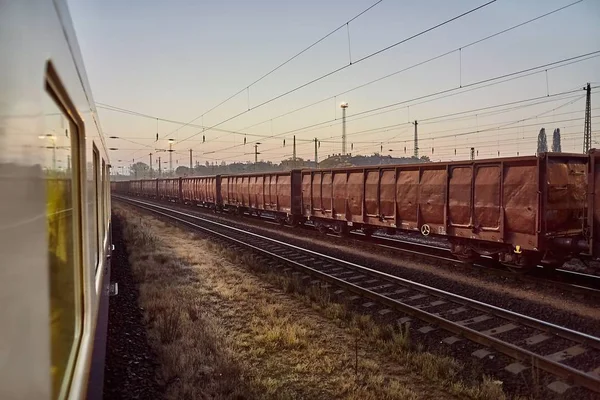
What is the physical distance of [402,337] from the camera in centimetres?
617

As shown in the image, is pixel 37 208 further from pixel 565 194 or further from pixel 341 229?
pixel 341 229

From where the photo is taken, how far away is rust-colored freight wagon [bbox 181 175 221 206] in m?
29.9

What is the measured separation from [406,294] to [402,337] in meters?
Answer: 2.47

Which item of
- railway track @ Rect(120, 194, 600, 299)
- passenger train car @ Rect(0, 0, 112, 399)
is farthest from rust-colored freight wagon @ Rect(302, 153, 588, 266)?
passenger train car @ Rect(0, 0, 112, 399)

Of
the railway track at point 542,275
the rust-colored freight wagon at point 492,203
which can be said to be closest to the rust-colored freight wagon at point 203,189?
the rust-colored freight wagon at point 492,203

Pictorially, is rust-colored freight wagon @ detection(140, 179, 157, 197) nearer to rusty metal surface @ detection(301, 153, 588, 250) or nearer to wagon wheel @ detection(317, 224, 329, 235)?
wagon wheel @ detection(317, 224, 329, 235)

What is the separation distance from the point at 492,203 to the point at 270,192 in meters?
13.1

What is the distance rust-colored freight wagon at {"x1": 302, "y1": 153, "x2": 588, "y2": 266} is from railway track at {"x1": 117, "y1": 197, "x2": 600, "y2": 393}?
276cm

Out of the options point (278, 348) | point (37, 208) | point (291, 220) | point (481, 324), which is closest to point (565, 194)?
point (481, 324)

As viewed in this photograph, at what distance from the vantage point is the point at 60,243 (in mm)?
1839

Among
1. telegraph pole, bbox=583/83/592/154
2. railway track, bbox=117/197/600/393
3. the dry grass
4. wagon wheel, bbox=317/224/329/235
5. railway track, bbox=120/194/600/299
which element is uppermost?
telegraph pole, bbox=583/83/592/154

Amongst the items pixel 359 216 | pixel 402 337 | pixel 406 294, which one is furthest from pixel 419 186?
pixel 402 337

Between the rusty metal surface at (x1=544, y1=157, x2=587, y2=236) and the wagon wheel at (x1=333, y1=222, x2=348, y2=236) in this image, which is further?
the wagon wheel at (x1=333, y1=222, x2=348, y2=236)

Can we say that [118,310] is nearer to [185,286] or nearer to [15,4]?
[185,286]
